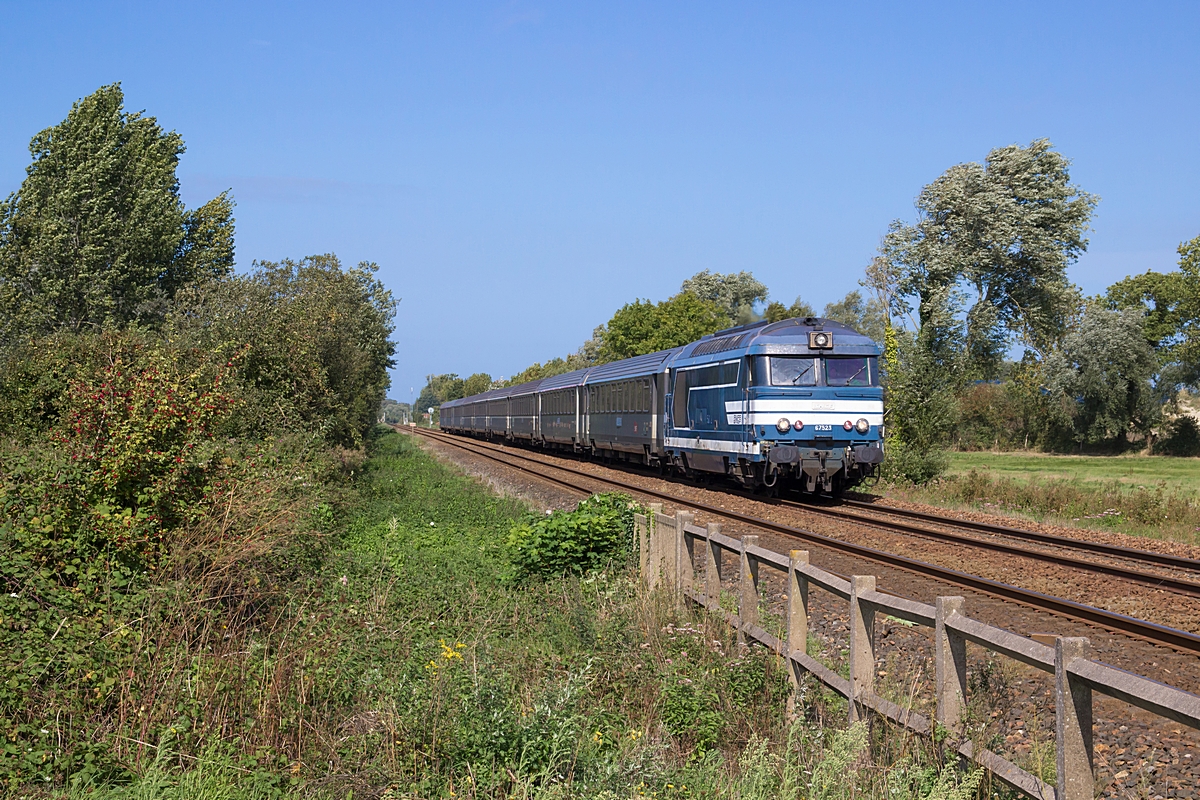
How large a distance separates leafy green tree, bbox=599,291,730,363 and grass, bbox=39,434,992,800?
7126cm

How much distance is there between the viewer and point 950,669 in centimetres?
565

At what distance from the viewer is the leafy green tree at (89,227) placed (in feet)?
131

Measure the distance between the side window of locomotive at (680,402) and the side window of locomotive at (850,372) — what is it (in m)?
5.22

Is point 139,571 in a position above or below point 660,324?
below

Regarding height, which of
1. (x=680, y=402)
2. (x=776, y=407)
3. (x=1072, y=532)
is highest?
(x=680, y=402)

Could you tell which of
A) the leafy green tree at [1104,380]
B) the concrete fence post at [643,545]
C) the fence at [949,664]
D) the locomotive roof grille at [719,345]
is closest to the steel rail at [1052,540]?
the locomotive roof grille at [719,345]

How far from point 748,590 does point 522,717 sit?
2788mm

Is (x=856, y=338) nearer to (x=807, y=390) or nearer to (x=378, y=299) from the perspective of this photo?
(x=807, y=390)

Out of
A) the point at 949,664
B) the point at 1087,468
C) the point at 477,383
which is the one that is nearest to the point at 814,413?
the point at 949,664

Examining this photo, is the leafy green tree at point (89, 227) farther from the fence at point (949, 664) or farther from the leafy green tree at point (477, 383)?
the leafy green tree at point (477, 383)

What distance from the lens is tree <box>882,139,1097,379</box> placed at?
4800 cm

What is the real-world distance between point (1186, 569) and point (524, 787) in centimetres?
1086

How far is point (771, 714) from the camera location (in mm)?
7336

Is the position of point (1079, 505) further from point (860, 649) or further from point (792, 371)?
point (860, 649)
